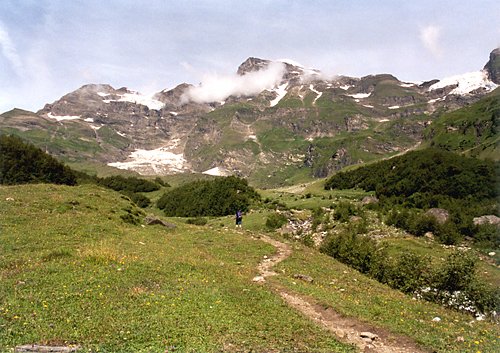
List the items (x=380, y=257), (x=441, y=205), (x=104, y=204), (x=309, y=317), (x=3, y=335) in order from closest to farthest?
(x=3, y=335) < (x=309, y=317) < (x=380, y=257) < (x=104, y=204) < (x=441, y=205)

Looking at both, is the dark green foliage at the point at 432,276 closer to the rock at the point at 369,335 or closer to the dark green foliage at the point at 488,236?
the rock at the point at 369,335

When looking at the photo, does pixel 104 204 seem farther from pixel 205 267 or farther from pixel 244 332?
pixel 244 332

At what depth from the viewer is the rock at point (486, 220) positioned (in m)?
55.7

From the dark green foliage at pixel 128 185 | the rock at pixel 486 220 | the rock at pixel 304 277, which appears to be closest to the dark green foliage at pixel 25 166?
the dark green foliage at pixel 128 185

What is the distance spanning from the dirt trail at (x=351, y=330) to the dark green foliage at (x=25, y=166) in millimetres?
53605

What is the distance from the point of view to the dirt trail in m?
14.7

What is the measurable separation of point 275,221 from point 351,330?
40.6 metres

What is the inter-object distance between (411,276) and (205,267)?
54.3 ft

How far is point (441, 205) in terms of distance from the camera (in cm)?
6800

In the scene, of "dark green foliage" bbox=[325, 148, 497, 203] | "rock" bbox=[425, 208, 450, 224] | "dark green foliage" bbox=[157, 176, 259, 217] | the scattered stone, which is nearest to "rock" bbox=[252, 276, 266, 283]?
the scattered stone

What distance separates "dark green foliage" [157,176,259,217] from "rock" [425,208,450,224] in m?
33.6

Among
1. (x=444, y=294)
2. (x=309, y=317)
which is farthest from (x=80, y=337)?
(x=444, y=294)

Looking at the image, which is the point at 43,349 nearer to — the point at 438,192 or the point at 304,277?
the point at 304,277

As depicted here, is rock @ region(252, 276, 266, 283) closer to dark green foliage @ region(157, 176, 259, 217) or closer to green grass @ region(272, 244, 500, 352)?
green grass @ region(272, 244, 500, 352)
